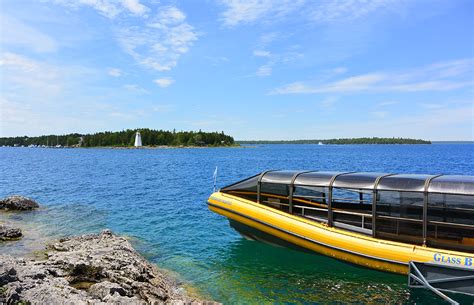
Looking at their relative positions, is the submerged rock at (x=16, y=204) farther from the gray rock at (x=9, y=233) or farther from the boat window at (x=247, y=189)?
the boat window at (x=247, y=189)

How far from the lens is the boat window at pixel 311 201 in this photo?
1275 centimetres

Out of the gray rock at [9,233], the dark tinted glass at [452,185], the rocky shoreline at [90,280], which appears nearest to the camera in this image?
the rocky shoreline at [90,280]

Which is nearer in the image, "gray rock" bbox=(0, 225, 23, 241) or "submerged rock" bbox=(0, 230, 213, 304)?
"submerged rock" bbox=(0, 230, 213, 304)

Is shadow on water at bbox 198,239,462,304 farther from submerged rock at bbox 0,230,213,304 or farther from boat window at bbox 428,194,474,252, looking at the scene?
submerged rock at bbox 0,230,213,304

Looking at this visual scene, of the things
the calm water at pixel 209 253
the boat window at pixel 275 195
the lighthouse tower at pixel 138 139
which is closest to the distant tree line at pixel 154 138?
the lighthouse tower at pixel 138 139

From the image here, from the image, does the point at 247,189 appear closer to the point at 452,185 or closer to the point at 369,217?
the point at 369,217

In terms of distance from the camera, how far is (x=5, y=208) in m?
22.7

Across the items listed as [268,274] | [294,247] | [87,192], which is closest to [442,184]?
[294,247]

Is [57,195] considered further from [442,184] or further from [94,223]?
[442,184]

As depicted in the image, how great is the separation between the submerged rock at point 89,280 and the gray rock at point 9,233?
5.43 meters

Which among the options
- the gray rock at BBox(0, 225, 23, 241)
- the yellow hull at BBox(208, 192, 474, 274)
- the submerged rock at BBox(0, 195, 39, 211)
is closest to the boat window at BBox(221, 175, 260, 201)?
the yellow hull at BBox(208, 192, 474, 274)

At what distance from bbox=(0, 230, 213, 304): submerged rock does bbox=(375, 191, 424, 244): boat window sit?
6.78m

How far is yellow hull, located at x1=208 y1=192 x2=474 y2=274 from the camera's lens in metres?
9.89

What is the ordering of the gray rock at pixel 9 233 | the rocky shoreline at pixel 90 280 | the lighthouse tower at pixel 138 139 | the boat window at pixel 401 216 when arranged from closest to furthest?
the rocky shoreline at pixel 90 280, the boat window at pixel 401 216, the gray rock at pixel 9 233, the lighthouse tower at pixel 138 139
